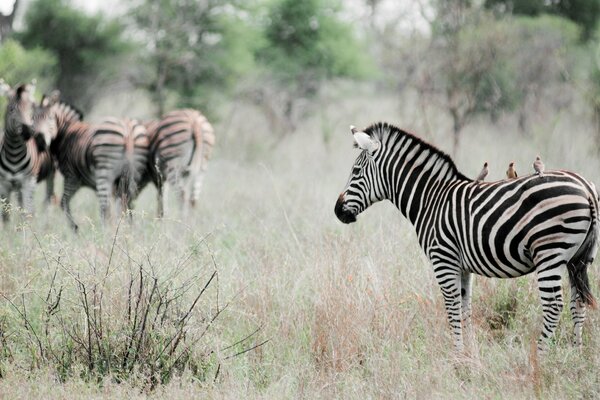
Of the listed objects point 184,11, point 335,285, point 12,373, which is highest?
point 184,11

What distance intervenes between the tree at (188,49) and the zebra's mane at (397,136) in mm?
11773

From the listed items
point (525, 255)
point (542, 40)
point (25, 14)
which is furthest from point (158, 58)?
point (525, 255)

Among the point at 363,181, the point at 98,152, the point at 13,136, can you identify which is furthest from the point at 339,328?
the point at 13,136

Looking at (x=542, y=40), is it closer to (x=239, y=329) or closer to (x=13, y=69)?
(x=13, y=69)

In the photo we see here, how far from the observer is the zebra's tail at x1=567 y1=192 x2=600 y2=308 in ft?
13.9

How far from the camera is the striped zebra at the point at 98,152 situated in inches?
354

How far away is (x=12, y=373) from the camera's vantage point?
4.35 metres

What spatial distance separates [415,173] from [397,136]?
0.96ft

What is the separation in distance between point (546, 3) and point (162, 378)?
22053mm

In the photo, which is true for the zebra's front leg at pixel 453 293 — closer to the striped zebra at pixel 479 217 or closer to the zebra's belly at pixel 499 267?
the striped zebra at pixel 479 217

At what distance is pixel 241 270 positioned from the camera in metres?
6.15

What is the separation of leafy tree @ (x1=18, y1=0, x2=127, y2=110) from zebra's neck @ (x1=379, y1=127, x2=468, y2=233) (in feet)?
42.1

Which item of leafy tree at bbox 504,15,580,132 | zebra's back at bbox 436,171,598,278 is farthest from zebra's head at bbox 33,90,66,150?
leafy tree at bbox 504,15,580,132

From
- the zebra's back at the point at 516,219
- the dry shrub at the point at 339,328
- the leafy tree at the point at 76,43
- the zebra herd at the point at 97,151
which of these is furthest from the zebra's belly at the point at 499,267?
the leafy tree at the point at 76,43
